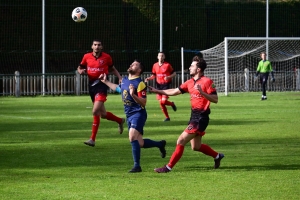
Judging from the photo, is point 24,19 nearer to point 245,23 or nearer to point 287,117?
point 245,23

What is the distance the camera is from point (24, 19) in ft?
146

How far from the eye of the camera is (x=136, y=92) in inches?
480

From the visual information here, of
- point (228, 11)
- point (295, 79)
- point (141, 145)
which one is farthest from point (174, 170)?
point (228, 11)

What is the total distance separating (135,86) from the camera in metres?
12.2

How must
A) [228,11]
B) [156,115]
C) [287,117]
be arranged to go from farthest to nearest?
[228,11]
[156,115]
[287,117]

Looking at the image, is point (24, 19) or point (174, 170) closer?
point (174, 170)

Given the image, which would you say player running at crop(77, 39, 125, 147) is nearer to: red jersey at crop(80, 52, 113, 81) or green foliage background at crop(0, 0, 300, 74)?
red jersey at crop(80, 52, 113, 81)

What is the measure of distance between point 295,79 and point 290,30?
20.5ft

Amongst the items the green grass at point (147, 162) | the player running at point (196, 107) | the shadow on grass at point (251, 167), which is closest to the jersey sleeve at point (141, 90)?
the player running at point (196, 107)

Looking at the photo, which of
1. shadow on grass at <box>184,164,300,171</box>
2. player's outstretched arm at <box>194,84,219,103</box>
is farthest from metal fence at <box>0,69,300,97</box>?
player's outstretched arm at <box>194,84,219,103</box>

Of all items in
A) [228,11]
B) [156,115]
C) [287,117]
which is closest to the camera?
[287,117]

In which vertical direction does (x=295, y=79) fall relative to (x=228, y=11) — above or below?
below

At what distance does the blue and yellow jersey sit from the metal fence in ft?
90.9

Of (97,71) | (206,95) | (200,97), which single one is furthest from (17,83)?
(206,95)
